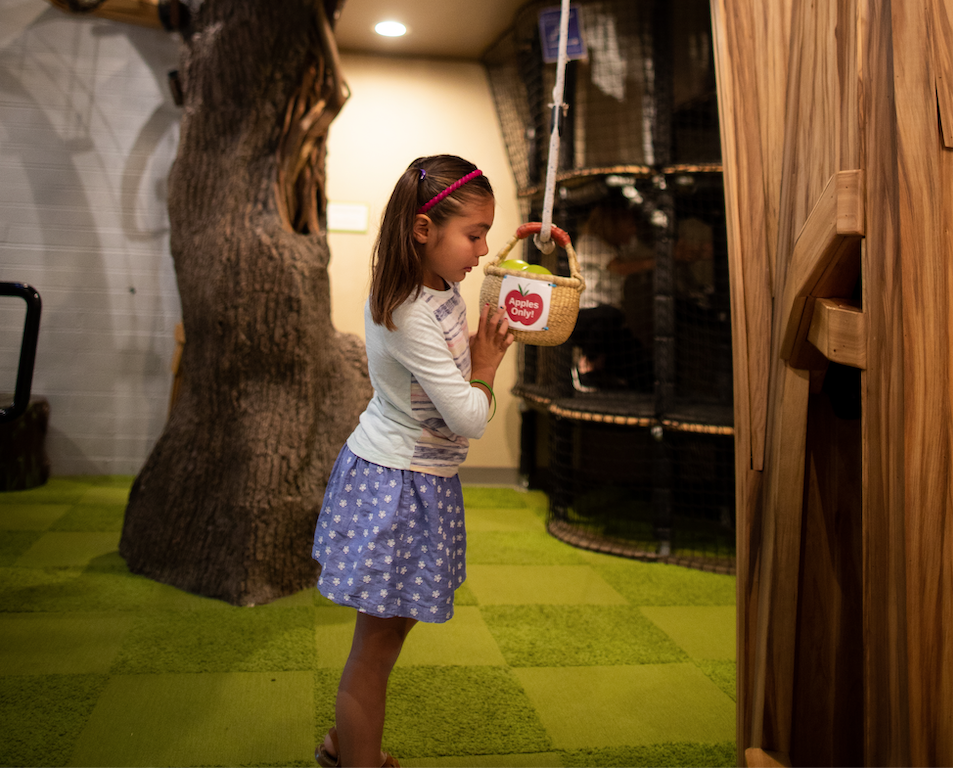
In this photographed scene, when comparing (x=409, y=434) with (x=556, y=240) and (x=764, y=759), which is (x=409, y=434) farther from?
(x=764, y=759)

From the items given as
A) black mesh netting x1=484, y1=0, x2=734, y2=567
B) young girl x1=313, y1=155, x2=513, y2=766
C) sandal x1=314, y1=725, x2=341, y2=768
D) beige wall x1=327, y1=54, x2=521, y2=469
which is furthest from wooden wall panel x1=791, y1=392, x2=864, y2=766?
beige wall x1=327, y1=54, x2=521, y2=469

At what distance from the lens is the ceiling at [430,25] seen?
3.74 metres

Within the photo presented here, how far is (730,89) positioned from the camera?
4.32ft

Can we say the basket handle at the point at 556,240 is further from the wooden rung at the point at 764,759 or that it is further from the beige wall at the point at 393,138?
the beige wall at the point at 393,138

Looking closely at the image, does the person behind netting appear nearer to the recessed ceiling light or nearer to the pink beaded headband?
the recessed ceiling light

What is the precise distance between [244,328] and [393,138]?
6.77ft

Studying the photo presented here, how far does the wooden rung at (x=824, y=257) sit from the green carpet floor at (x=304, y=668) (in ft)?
3.57

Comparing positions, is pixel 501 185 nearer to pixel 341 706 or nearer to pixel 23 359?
pixel 23 359

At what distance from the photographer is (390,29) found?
3982 millimetres

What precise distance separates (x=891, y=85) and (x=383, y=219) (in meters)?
0.75

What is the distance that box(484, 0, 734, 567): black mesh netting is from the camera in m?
3.32

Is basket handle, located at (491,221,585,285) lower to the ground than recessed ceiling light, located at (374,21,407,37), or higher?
lower

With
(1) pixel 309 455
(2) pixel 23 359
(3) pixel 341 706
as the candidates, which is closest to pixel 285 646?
(1) pixel 309 455

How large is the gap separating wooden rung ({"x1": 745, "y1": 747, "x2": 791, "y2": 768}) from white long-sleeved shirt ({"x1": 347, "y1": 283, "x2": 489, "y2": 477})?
0.68 metres
